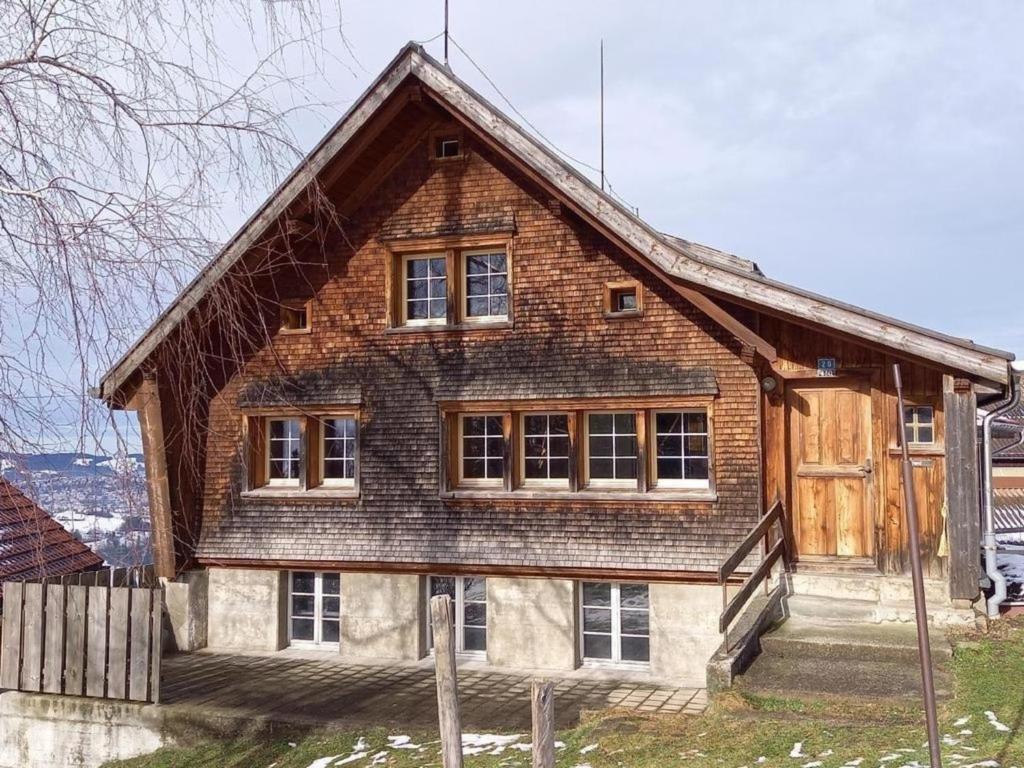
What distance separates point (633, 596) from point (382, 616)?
3.64 metres

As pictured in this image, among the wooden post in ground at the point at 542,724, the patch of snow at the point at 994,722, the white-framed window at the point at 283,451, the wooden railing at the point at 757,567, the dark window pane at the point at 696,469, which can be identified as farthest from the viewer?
the white-framed window at the point at 283,451

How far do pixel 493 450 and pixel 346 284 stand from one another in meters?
3.31

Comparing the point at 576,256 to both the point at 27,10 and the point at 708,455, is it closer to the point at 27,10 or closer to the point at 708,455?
the point at 708,455

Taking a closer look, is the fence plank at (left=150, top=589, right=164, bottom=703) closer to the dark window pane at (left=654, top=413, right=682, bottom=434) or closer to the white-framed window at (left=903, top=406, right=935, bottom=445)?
the dark window pane at (left=654, top=413, right=682, bottom=434)

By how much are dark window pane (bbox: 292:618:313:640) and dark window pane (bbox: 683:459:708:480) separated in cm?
612

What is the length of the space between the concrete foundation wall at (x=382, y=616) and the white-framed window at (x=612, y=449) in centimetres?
302

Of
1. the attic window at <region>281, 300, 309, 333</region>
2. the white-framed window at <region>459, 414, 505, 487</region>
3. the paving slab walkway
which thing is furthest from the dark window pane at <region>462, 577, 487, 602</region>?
the attic window at <region>281, 300, 309, 333</region>

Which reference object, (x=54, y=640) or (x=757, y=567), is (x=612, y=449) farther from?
(x=54, y=640)

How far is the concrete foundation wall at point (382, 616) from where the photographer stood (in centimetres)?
1355

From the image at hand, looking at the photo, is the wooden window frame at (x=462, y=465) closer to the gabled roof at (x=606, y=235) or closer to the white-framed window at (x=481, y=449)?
the white-framed window at (x=481, y=449)

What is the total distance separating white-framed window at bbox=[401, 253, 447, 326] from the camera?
14.0 meters

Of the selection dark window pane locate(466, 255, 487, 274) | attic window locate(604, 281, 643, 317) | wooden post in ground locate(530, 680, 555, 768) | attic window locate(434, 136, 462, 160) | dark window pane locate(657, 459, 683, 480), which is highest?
attic window locate(434, 136, 462, 160)

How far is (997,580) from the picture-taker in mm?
11297

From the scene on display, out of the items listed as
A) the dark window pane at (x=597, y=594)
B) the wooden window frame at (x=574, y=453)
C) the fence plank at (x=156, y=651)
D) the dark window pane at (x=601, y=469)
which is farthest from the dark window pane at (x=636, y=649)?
the fence plank at (x=156, y=651)
